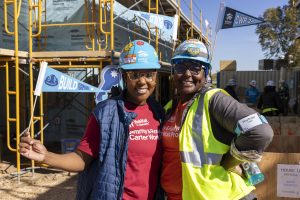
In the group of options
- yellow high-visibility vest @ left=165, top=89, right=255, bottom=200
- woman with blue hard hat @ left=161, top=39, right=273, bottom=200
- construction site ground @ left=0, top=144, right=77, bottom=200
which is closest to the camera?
woman with blue hard hat @ left=161, top=39, right=273, bottom=200

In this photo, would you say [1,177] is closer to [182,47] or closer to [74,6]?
[74,6]

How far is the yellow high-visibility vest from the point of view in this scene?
1.89m

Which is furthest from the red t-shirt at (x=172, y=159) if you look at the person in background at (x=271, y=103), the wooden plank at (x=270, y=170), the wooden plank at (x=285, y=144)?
the person in background at (x=271, y=103)

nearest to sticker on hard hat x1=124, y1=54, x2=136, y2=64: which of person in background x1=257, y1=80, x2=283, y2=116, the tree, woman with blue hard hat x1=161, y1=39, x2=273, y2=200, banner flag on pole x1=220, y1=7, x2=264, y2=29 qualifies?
woman with blue hard hat x1=161, y1=39, x2=273, y2=200

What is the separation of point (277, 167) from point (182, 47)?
5.53 ft

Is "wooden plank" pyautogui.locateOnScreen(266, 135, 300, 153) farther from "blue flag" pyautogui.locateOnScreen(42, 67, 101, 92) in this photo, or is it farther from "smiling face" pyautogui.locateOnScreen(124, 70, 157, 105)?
"blue flag" pyautogui.locateOnScreen(42, 67, 101, 92)

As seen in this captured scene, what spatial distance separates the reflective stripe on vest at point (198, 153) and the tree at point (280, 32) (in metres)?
23.5

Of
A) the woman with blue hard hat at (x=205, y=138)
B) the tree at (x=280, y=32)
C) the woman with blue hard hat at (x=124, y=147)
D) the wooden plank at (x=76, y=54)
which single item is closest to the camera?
the woman with blue hard hat at (x=205, y=138)

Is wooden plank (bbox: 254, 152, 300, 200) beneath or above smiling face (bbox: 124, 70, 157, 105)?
beneath

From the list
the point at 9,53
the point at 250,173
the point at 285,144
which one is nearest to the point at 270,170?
the point at 285,144

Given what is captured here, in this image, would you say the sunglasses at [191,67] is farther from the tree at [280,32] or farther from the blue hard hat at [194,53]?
the tree at [280,32]

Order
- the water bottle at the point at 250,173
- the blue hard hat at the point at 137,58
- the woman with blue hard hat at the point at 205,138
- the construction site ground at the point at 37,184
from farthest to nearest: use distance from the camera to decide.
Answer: the construction site ground at the point at 37,184, the blue hard hat at the point at 137,58, the water bottle at the point at 250,173, the woman with blue hard hat at the point at 205,138

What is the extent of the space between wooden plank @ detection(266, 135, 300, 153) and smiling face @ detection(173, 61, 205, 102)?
1.89 meters

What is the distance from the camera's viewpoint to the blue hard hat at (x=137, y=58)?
230 cm
